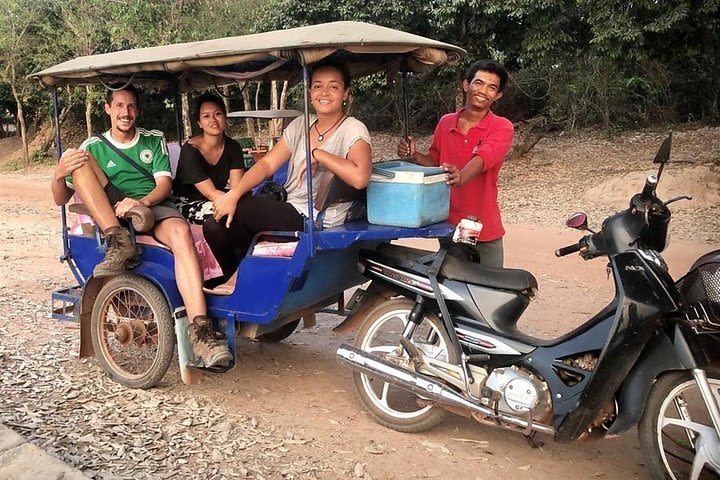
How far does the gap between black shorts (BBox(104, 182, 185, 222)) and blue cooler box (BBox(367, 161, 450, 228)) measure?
1298 mm

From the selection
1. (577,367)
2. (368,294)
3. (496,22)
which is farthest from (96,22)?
(577,367)

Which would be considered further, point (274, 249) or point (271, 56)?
point (274, 249)

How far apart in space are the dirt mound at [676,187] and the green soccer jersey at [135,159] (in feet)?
26.5

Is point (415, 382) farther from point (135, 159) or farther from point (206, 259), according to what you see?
point (135, 159)

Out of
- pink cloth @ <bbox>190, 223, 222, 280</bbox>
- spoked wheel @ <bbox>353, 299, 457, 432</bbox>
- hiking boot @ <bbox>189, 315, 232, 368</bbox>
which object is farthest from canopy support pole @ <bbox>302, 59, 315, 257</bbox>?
pink cloth @ <bbox>190, 223, 222, 280</bbox>

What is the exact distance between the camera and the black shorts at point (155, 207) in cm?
399

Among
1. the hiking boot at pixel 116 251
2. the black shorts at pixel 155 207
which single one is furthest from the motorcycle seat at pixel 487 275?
the hiking boot at pixel 116 251

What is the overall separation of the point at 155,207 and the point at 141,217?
9.9 inches

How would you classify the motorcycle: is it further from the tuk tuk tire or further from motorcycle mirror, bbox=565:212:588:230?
the tuk tuk tire

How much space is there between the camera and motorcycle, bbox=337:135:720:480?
2820 mm

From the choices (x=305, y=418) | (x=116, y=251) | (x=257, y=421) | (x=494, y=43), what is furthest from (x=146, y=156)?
(x=494, y=43)

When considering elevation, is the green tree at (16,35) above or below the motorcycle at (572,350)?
above

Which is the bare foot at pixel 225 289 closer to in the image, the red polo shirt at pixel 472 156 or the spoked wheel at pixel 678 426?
the red polo shirt at pixel 472 156

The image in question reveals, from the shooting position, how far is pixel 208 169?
14.6 feet
